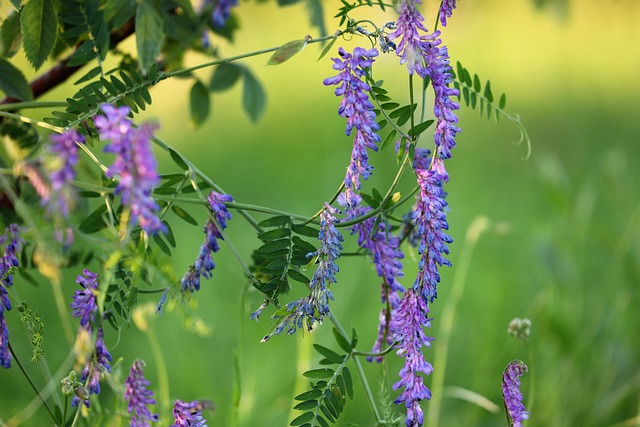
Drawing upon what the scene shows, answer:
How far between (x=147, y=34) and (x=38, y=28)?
0.66 feet

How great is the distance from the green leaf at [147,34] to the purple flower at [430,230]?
438 millimetres

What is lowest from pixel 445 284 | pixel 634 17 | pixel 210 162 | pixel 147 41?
pixel 445 284

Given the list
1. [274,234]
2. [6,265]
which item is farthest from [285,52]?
[6,265]

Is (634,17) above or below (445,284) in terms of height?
above

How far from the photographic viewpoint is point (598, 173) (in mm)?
3412

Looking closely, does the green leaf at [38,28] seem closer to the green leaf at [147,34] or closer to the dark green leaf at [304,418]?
the green leaf at [147,34]

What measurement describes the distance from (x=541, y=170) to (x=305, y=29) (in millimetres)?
2998

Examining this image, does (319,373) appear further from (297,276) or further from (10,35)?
(10,35)

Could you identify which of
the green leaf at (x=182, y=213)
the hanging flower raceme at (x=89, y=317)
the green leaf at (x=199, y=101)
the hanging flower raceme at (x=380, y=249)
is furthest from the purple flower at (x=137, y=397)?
the green leaf at (x=199, y=101)

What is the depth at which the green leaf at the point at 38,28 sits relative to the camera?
1299mm

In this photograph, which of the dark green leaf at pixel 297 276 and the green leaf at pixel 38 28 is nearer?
the dark green leaf at pixel 297 276

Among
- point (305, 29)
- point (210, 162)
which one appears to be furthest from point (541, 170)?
→ point (305, 29)

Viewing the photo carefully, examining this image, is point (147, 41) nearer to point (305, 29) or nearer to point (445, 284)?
point (445, 284)

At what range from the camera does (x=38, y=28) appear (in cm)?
132
